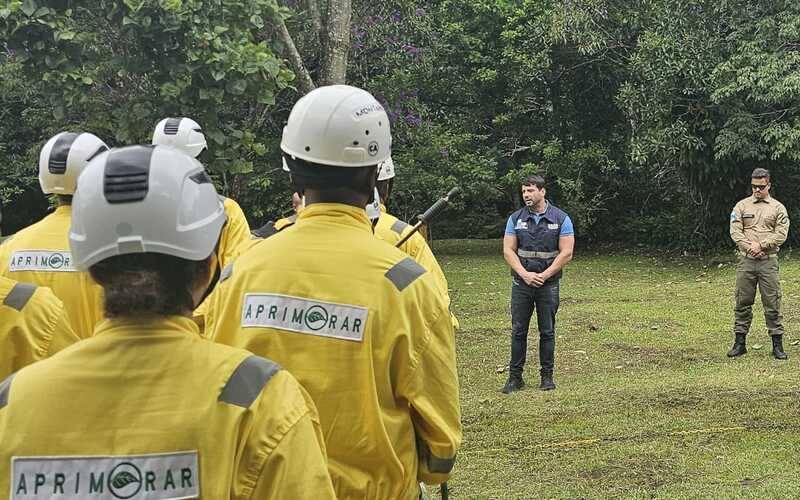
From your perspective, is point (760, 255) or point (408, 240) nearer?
point (408, 240)

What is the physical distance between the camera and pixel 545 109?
25328 millimetres

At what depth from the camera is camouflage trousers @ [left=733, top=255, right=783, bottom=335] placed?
11242 millimetres

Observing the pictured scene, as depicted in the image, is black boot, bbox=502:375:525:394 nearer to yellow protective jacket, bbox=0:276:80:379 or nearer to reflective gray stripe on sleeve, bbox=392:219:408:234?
reflective gray stripe on sleeve, bbox=392:219:408:234

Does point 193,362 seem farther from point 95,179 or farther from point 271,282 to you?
point 271,282

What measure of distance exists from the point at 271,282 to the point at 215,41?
6.02 metres

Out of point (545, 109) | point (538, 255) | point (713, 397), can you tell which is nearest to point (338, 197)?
point (538, 255)

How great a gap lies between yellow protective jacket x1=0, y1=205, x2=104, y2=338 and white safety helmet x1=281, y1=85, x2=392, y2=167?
168cm

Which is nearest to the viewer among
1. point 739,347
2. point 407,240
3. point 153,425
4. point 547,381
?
point 153,425

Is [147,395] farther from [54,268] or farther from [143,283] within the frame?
[54,268]

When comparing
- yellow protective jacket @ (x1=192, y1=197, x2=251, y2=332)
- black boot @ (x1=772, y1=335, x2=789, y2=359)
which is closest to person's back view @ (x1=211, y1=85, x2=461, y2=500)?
yellow protective jacket @ (x1=192, y1=197, x2=251, y2=332)

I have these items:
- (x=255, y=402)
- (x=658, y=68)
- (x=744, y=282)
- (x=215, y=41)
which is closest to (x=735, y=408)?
(x=744, y=282)

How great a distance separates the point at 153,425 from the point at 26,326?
1.60 m

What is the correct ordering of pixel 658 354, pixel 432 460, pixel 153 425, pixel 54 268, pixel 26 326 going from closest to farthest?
1. pixel 153 425
2. pixel 432 460
3. pixel 26 326
4. pixel 54 268
5. pixel 658 354

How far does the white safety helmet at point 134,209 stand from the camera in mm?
1935
